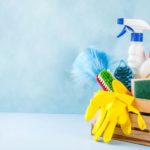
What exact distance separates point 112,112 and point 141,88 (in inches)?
3.7

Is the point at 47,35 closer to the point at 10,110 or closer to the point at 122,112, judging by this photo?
the point at 10,110

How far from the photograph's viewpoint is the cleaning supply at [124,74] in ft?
3.46

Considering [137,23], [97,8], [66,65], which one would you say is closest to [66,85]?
[66,65]

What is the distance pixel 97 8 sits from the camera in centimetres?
140

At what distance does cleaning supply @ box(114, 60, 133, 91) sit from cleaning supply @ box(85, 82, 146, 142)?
2.7 inches

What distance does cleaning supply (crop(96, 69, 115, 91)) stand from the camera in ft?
3.42

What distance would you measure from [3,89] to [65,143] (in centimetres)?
50

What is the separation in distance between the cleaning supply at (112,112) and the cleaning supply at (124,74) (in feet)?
0.22

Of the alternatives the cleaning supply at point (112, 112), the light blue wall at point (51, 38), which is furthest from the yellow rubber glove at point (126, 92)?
the light blue wall at point (51, 38)

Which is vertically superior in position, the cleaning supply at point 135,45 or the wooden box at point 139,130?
the cleaning supply at point 135,45

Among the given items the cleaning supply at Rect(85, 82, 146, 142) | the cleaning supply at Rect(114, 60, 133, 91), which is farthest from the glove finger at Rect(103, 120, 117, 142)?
the cleaning supply at Rect(114, 60, 133, 91)

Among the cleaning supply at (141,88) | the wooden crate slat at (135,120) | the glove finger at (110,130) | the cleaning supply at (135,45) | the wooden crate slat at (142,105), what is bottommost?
the glove finger at (110,130)

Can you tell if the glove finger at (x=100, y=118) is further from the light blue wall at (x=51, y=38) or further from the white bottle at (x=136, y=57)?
the light blue wall at (x=51, y=38)

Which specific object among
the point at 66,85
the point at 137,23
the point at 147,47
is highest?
the point at 137,23
